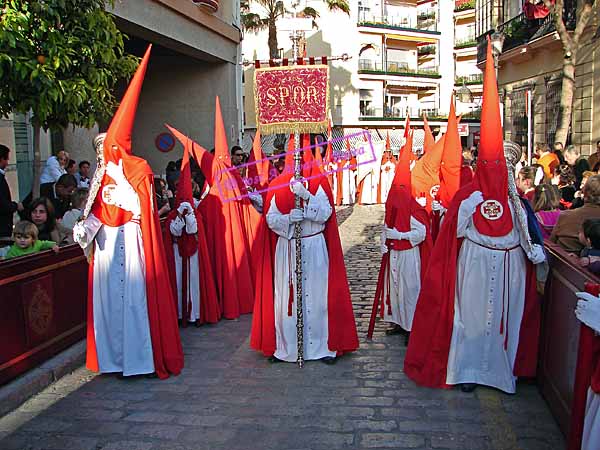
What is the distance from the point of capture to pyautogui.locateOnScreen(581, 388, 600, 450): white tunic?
316cm

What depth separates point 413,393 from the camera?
4.99 meters

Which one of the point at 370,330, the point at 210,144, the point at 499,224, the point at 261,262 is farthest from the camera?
the point at 210,144

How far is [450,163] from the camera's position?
725 centimetres

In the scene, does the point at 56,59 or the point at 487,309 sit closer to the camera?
the point at 487,309

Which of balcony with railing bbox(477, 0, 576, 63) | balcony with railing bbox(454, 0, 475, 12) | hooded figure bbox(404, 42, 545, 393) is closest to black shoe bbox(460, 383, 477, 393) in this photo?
hooded figure bbox(404, 42, 545, 393)

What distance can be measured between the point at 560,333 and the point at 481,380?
794mm

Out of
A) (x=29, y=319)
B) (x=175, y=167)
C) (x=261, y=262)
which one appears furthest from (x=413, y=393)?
(x=175, y=167)

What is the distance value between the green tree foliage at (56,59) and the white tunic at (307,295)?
205cm

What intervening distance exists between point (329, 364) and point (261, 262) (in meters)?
1.16

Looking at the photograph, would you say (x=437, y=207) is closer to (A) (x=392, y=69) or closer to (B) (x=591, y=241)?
(B) (x=591, y=241)

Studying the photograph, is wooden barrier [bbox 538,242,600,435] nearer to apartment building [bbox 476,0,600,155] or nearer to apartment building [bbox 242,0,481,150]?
apartment building [bbox 476,0,600,155]

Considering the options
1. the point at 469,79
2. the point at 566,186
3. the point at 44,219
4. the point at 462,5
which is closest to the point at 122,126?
the point at 44,219

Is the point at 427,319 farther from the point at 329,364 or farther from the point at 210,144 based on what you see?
the point at 210,144

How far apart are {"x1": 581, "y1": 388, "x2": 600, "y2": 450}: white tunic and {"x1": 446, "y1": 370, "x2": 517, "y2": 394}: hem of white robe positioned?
62.2 inches
